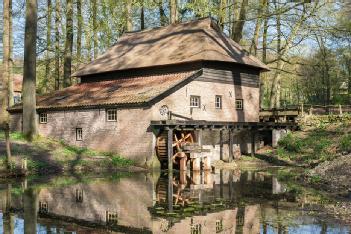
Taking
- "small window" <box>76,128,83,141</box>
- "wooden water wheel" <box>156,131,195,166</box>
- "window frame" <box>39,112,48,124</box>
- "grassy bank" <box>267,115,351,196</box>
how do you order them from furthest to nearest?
"window frame" <box>39,112,48,124</box> → "small window" <box>76,128,83,141</box> → "wooden water wheel" <box>156,131,195,166</box> → "grassy bank" <box>267,115,351,196</box>

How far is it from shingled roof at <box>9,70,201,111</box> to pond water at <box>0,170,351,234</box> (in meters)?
6.74

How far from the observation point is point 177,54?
99.0 feet

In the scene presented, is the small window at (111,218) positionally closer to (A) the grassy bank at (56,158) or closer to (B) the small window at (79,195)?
(B) the small window at (79,195)

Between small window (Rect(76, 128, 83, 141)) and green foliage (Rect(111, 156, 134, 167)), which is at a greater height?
small window (Rect(76, 128, 83, 141))

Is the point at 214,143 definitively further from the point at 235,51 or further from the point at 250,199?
the point at 250,199

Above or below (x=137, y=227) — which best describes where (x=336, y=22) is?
above

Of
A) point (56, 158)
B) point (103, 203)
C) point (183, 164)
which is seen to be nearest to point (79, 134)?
point (56, 158)

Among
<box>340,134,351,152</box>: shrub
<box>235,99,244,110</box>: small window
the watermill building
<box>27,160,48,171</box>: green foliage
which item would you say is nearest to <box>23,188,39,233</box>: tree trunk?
<box>27,160,48,171</box>: green foliage

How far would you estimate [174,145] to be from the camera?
84.6 ft

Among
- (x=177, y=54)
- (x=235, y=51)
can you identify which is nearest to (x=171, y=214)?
(x=177, y=54)

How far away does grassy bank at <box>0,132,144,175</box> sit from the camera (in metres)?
22.5

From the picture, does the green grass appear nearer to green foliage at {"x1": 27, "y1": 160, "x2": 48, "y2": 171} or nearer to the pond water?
the pond water

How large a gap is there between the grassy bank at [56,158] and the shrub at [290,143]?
10.4 metres

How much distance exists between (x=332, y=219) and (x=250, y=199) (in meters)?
3.82
